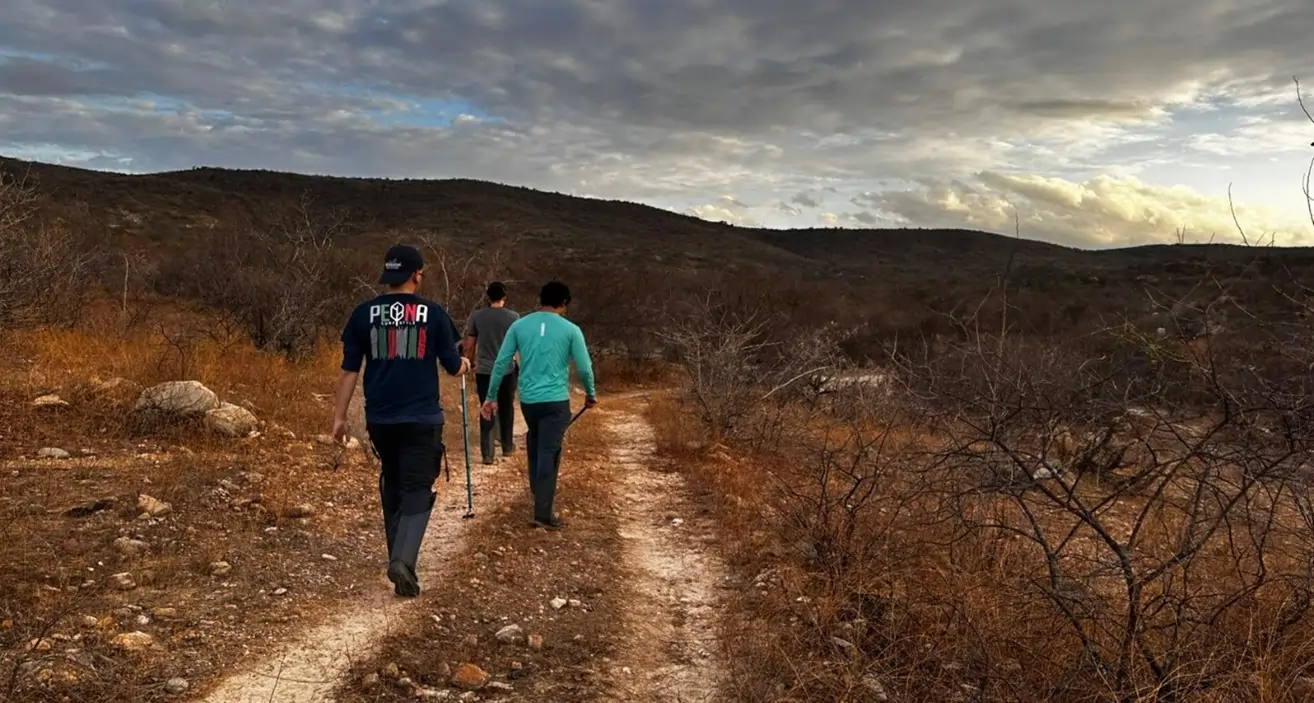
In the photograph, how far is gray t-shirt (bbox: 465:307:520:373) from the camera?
842 cm

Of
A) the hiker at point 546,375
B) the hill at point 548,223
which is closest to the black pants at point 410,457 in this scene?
the hiker at point 546,375

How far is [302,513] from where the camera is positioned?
6105 mm

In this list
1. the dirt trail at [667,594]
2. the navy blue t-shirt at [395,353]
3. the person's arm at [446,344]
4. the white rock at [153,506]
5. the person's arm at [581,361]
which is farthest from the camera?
the person's arm at [581,361]

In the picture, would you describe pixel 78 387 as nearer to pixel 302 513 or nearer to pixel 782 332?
pixel 302 513

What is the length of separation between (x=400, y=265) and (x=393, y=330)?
38 centimetres

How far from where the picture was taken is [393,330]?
4648 millimetres

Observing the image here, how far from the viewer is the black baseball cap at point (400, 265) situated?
4680mm

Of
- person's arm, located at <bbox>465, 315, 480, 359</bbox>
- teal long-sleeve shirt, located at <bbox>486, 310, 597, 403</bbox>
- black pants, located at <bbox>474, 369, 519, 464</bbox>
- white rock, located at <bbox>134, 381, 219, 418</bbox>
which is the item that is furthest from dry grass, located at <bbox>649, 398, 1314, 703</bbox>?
white rock, located at <bbox>134, 381, 219, 418</bbox>

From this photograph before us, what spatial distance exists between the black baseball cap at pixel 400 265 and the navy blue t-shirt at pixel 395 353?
0.10m

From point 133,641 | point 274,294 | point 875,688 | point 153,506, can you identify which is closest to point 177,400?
point 153,506

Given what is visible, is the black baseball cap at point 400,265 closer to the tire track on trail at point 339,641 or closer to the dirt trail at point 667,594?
the tire track on trail at point 339,641

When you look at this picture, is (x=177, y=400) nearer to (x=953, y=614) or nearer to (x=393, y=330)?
(x=393, y=330)

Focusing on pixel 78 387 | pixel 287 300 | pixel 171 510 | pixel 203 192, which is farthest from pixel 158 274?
pixel 203 192

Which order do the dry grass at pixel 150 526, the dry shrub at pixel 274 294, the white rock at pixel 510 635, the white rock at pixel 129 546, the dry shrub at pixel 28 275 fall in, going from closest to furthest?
1. the dry grass at pixel 150 526
2. the white rock at pixel 510 635
3. the white rock at pixel 129 546
4. the dry shrub at pixel 28 275
5. the dry shrub at pixel 274 294
